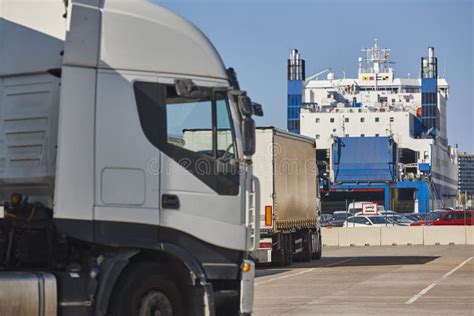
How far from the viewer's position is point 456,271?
2455cm

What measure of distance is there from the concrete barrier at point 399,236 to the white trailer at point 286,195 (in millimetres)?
14755

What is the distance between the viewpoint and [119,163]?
10156 mm

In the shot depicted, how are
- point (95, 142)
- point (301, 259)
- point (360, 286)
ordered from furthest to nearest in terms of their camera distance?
point (301, 259)
point (360, 286)
point (95, 142)

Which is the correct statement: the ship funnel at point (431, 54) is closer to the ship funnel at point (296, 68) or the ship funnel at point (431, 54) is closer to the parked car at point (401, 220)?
the ship funnel at point (296, 68)

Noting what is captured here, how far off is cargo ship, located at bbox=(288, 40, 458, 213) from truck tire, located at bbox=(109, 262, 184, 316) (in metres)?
84.1

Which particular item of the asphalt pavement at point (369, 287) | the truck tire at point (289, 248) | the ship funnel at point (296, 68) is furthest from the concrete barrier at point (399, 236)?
the ship funnel at point (296, 68)

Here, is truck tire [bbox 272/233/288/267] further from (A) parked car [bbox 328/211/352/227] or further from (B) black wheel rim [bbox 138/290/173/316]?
(A) parked car [bbox 328/211/352/227]

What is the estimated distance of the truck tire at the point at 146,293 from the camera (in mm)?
10062

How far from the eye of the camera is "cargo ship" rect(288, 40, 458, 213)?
9694 cm

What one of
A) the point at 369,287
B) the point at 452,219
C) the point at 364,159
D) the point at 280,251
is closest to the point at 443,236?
the point at 452,219

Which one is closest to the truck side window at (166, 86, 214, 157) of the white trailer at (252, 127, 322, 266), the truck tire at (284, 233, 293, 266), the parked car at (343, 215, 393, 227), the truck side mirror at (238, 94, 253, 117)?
the truck side mirror at (238, 94, 253, 117)

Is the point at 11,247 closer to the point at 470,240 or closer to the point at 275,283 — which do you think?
the point at 275,283

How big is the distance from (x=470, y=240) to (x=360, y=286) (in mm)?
25434

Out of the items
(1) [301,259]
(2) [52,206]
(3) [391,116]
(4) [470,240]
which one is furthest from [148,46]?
(3) [391,116]
